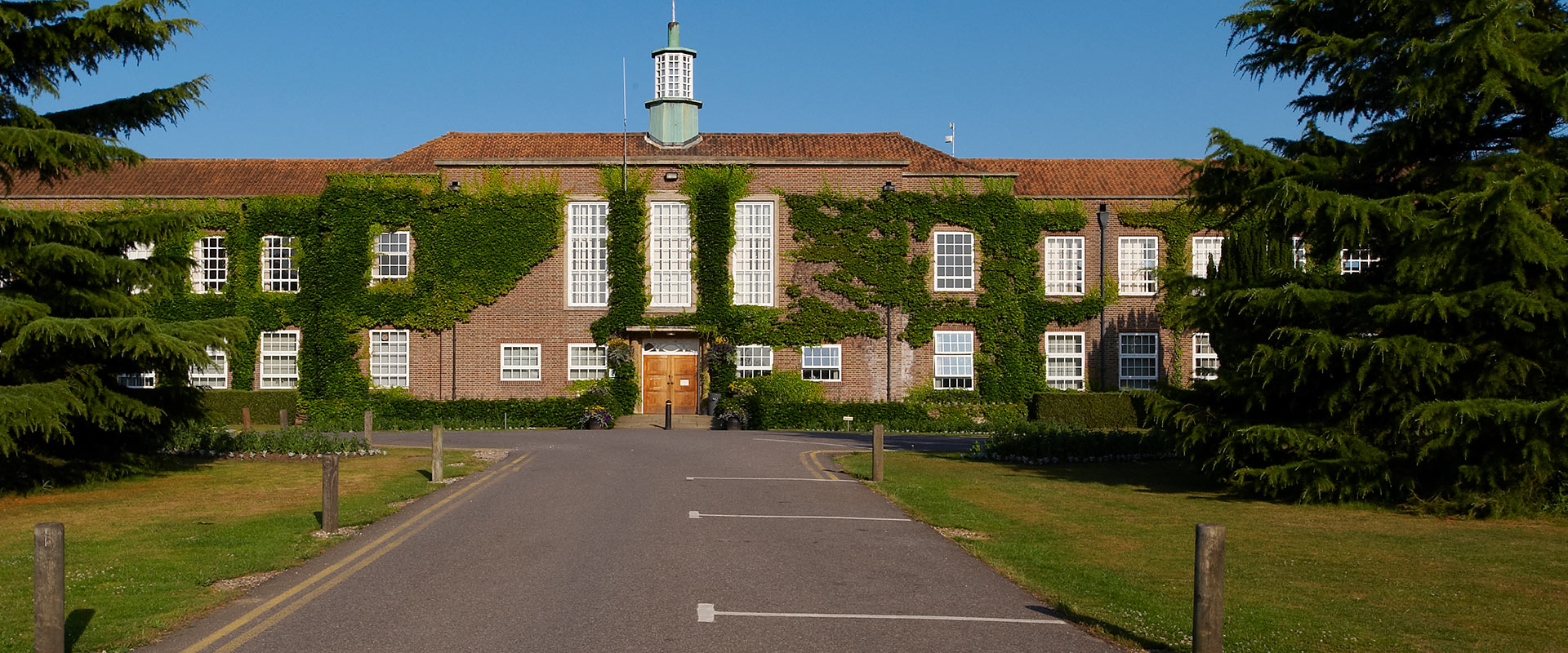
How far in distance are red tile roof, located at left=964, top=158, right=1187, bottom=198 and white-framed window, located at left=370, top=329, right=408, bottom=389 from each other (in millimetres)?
20268

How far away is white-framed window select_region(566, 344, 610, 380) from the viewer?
39.7 m

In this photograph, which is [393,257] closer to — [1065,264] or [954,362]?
[954,362]

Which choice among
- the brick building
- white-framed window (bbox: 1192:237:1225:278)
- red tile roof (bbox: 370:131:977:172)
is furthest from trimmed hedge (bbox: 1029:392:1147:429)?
red tile roof (bbox: 370:131:977:172)

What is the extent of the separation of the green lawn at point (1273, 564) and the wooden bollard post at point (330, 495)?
6948 millimetres

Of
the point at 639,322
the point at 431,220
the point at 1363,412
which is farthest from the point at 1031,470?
the point at 431,220

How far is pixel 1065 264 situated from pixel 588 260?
51.3 feet

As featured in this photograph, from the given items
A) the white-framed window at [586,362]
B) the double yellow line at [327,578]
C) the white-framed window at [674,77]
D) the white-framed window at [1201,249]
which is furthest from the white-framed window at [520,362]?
the double yellow line at [327,578]

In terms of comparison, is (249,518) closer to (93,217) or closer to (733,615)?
(93,217)

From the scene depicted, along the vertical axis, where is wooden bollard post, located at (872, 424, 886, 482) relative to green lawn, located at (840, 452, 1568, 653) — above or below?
above

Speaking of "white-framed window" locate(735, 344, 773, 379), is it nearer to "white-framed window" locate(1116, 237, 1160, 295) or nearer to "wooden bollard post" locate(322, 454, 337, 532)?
"white-framed window" locate(1116, 237, 1160, 295)

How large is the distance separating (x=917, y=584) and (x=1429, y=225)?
9.75 m

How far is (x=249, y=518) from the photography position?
49.5 feet

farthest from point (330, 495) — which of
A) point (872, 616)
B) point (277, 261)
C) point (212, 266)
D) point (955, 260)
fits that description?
point (212, 266)

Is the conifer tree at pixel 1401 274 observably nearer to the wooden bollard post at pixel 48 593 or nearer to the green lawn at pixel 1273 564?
the green lawn at pixel 1273 564
